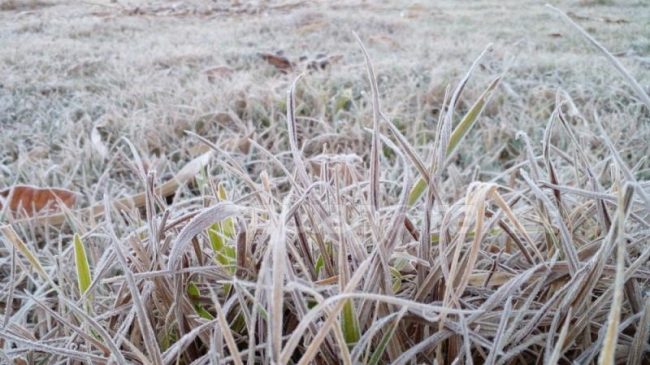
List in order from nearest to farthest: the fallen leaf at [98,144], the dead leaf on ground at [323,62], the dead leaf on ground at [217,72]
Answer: the fallen leaf at [98,144] → the dead leaf on ground at [217,72] → the dead leaf on ground at [323,62]

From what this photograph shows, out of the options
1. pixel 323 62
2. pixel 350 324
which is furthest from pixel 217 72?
pixel 350 324

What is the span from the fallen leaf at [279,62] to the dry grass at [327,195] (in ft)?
0.22

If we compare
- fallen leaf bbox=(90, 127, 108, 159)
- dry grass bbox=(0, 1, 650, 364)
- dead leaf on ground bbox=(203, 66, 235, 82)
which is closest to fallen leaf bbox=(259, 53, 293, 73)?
dry grass bbox=(0, 1, 650, 364)

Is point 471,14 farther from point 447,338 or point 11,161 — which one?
point 447,338

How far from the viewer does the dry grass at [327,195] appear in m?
0.29

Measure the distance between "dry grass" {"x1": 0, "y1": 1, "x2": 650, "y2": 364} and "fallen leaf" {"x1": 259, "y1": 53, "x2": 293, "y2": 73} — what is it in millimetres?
68

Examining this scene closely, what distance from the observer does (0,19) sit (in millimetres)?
3125

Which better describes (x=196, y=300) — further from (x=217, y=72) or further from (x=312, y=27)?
(x=312, y=27)

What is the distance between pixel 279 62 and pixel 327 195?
156cm

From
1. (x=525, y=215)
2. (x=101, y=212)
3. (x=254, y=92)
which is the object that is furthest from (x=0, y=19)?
(x=525, y=215)

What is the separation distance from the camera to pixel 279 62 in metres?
1.87

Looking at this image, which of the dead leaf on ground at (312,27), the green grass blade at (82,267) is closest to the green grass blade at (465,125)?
the green grass blade at (82,267)

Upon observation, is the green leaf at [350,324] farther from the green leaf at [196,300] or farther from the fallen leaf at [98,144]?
the fallen leaf at [98,144]

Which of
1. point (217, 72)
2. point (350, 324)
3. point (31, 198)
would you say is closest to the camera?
point (350, 324)
